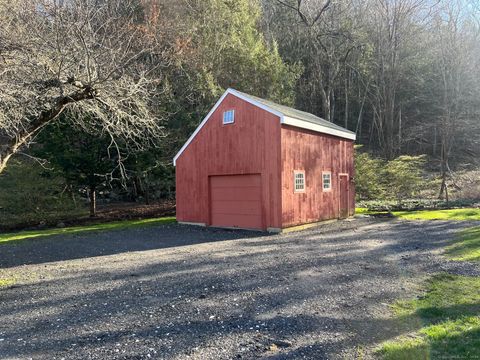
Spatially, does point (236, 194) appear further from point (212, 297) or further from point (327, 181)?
point (212, 297)

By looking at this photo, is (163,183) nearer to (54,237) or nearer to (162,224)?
(162,224)

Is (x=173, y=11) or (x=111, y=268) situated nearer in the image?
(x=111, y=268)

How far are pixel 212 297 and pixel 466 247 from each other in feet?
23.3

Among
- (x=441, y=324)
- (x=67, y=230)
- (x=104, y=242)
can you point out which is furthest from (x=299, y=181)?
(x=441, y=324)

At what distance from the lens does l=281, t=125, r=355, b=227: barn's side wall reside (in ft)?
45.4

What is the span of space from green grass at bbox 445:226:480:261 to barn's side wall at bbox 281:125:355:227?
513 centimetres

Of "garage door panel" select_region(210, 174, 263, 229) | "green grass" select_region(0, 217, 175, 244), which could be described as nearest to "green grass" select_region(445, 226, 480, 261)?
"garage door panel" select_region(210, 174, 263, 229)

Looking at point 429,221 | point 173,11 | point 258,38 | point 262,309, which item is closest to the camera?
point 262,309

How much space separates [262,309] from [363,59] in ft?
103

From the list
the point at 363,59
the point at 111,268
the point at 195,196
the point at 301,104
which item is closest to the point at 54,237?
the point at 195,196

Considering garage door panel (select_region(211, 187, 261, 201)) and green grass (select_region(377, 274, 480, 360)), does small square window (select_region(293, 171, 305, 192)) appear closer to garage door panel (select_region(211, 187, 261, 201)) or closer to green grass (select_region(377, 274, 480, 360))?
garage door panel (select_region(211, 187, 261, 201))

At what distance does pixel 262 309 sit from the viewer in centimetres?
524

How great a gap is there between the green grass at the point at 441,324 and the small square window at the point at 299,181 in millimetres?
8078

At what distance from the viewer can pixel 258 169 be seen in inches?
559
